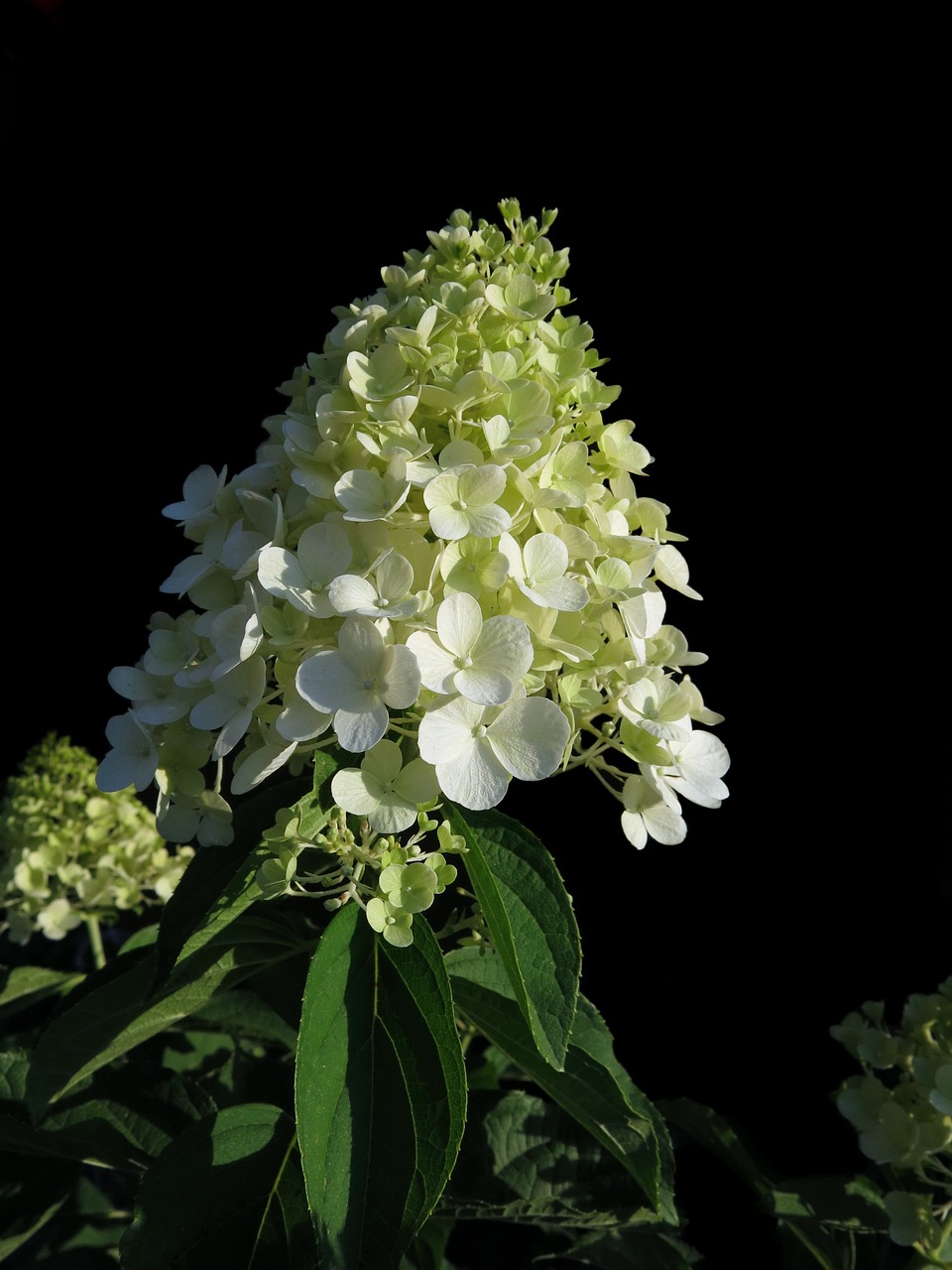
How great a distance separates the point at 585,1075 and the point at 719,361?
45.3 inches

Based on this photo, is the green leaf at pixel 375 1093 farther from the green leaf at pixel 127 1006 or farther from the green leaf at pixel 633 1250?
the green leaf at pixel 633 1250

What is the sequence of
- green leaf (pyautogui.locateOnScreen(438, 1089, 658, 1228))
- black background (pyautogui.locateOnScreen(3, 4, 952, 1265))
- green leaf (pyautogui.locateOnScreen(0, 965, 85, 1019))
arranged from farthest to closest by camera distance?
black background (pyautogui.locateOnScreen(3, 4, 952, 1265)) < green leaf (pyautogui.locateOnScreen(0, 965, 85, 1019)) < green leaf (pyautogui.locateOnScreen(438, 1089, 658, 1228))

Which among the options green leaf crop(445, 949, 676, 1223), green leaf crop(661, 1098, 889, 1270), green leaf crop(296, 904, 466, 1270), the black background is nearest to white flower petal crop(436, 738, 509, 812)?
green leaf crop(296, 904, 466, 1270)

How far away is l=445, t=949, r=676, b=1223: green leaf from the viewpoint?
773mm

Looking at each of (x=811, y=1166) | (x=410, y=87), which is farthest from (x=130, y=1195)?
(x=410, y=87)

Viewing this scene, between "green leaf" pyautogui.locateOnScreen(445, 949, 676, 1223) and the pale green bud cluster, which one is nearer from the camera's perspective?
the pale green bud cluster

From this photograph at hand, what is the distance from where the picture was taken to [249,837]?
761mm

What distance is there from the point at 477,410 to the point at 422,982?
44 cm

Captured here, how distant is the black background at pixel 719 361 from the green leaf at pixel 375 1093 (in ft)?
3.11

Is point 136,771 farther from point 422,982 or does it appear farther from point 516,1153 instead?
point 516,1153

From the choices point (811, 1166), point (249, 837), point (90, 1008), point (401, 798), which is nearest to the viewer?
point (401, 798)

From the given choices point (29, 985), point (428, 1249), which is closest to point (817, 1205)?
point (428, 1249)

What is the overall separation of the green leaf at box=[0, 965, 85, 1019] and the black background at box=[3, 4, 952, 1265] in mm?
804

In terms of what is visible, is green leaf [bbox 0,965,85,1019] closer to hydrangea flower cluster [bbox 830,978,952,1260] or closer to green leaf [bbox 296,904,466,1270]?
green leaf [bbox 296,904,466,1270]
